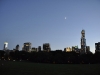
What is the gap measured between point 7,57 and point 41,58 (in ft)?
170

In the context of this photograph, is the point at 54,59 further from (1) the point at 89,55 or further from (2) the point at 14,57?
(2) the point at 14,57

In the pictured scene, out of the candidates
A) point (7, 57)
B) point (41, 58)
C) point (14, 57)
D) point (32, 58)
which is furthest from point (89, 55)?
point (7, 57)

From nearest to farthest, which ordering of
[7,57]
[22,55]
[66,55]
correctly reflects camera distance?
[66,55]
[22,55]
[7,57]

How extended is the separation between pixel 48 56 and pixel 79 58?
1782cm

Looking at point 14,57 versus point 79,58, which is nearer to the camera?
point 79,58

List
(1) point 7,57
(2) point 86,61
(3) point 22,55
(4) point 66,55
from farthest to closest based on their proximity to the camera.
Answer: (1) point 7,57, (3) point 22,55, (4) point 66,55, (2) point 86,61

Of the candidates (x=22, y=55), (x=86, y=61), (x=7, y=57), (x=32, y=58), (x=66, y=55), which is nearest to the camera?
(x=86, y=61)

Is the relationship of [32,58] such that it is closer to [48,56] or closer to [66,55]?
[48,56]

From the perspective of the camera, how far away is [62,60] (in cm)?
7269

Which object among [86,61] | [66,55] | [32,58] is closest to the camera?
[86,61]

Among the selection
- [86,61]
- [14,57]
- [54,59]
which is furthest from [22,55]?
[86,61]

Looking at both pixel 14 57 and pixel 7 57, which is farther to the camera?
pixel 7 57

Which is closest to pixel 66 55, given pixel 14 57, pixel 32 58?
pixel 32 58

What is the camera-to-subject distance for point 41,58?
76.8 meters
